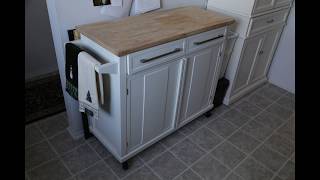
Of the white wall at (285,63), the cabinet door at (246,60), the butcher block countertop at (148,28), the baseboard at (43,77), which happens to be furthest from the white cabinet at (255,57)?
the baseboard at (43,77)

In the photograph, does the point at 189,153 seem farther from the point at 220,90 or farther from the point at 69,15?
the point at 69,15

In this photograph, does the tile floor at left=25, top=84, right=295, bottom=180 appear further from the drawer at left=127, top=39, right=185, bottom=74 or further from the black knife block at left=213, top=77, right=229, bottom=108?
the drawer at left=127, top=39, right=185, bottom=74

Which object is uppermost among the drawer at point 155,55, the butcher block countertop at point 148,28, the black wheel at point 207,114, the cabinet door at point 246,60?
the butcher block countertop at point 148,28

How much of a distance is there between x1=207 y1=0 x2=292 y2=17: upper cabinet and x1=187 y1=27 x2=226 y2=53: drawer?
362 mm

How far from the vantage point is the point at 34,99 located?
2359 mm

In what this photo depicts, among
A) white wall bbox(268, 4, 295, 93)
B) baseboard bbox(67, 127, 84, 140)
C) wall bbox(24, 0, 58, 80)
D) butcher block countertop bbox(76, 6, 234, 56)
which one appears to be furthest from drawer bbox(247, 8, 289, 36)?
wall bbox(24, 0, 58, 80)

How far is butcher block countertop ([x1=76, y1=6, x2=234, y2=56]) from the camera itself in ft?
4.50

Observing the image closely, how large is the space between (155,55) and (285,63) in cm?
195

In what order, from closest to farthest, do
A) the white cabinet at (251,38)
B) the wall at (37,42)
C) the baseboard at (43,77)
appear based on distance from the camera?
the white cabinet at (251,38)
the wall at (37,42)
the baseboard at (43,77)

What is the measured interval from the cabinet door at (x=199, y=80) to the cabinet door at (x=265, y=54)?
2.39ft

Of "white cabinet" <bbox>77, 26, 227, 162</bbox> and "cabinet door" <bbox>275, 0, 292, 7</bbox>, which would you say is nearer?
"white cabinet" <bbox>77, 26, 227, 162</bbox>

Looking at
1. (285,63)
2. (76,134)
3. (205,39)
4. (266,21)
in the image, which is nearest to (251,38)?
(266,21)

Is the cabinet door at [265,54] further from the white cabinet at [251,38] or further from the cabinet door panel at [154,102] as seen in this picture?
the cabinet door panel at [154,102]

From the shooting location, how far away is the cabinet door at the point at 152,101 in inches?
→ 59.8
